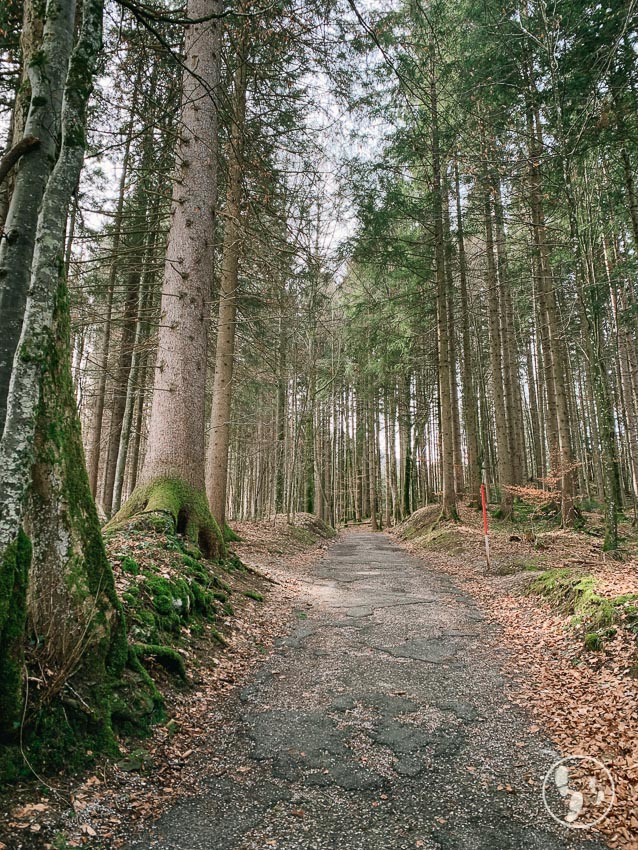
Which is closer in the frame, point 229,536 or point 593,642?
point 593,642

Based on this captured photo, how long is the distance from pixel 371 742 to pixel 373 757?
0.18 meters

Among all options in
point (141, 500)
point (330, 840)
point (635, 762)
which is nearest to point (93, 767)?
point (330, 840)

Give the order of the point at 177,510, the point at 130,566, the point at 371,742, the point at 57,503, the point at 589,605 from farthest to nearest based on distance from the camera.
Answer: the point at 177,510 → the point at 589,605 → the point at 130,566 → the point at 371,742 → the point at 57,503

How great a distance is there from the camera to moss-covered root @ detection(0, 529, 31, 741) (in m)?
2.27

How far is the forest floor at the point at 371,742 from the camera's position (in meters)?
2.27

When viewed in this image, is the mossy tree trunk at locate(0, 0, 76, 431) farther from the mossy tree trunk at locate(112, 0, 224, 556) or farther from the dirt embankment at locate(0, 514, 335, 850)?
the mossy tree trunk at locate(112, 0, 224, 556)

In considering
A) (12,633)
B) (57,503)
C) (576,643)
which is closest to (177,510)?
(57,503)

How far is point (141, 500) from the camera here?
6.12 m

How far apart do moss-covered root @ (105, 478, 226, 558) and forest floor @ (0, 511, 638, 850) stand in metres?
1.14

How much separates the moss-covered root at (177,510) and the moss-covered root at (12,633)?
333cm

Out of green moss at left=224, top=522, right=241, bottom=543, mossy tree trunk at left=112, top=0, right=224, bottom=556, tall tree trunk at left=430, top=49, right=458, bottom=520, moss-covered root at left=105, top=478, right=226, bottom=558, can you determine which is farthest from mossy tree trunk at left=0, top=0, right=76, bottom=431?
tall tree trunk at left=430, top=49, right=458, bottom=520

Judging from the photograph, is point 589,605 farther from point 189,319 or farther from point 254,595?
point 189,319

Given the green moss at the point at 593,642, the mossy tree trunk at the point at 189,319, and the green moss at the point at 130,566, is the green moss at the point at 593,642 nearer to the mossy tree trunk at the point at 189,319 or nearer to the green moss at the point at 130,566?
the green moss at the point at 130,566

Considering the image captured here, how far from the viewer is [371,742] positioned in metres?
3.16
